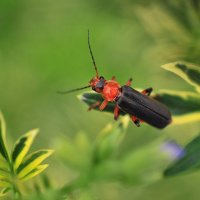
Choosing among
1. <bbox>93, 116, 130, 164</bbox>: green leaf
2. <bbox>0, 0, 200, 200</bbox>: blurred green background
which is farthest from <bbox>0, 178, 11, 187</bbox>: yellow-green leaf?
<bbox>0, 0, 200, 200</bbox>: blurred green background

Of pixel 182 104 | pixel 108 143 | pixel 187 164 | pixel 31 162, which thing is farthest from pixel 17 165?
pixel 182 104

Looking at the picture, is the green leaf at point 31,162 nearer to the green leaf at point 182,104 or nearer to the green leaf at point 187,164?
the green leaf at point 187,164

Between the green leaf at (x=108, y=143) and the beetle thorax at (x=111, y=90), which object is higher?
the beetle thorax at (x=111, y=90)

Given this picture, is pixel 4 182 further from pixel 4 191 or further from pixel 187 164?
pixel 187 164

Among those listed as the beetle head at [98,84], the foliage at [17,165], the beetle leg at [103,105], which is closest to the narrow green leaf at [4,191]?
the foliage at [17,165]

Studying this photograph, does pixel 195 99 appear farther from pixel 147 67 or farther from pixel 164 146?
pixel 147 67

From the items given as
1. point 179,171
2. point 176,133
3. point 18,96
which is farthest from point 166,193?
point 18,96
